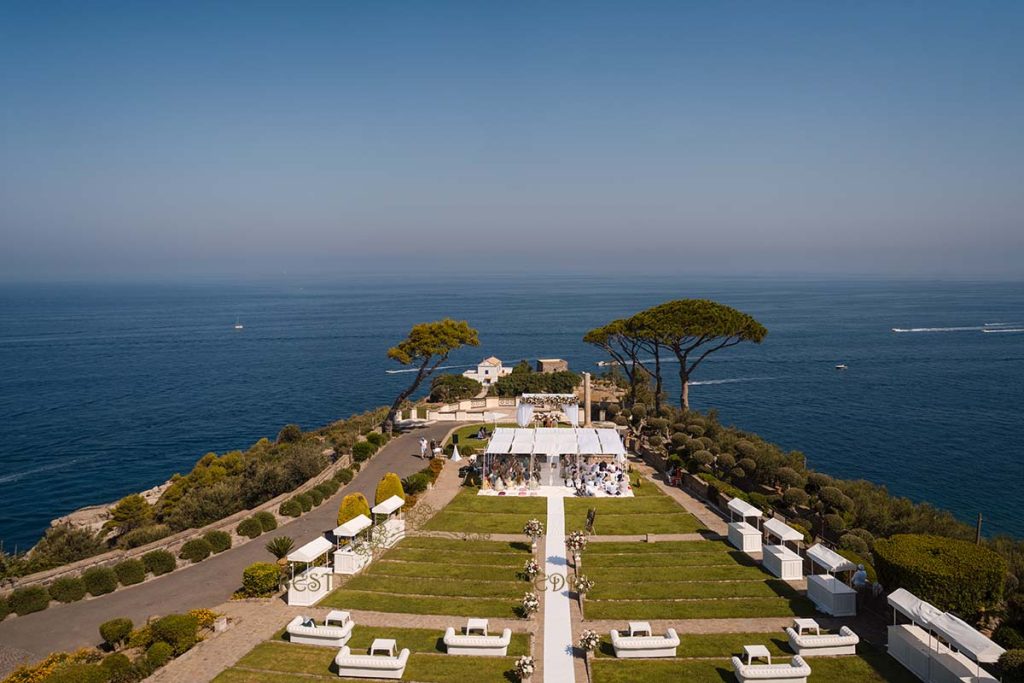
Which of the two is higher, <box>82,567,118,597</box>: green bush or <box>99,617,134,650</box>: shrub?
<box>99,617,134,650</box>: shrub

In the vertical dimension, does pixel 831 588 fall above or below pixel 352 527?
below

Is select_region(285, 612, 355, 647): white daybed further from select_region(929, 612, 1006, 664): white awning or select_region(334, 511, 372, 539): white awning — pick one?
select_region(929, 612, 1006, 664): white awning

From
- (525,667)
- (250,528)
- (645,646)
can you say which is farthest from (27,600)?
(645,646)

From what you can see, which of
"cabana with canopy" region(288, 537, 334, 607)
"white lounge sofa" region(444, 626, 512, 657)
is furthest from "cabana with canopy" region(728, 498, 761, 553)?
"cabana with canopy" region(288, 537, 334, 607)

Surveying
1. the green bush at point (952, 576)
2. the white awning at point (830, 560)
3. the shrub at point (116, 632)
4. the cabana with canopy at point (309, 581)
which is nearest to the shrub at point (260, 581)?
the cabana with canopy at point (309, 581)

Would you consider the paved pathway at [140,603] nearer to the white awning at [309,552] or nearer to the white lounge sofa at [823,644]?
the white awning at [309,552]

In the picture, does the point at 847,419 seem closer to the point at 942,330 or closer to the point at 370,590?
the point at 370,590

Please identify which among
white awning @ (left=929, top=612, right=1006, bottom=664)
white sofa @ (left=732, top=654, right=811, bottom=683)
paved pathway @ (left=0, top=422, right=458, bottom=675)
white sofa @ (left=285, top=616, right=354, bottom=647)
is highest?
white awning @ (left=929, top=612, right=1006, bottom=664)

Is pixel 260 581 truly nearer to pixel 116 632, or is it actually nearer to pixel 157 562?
pixel 116 632
